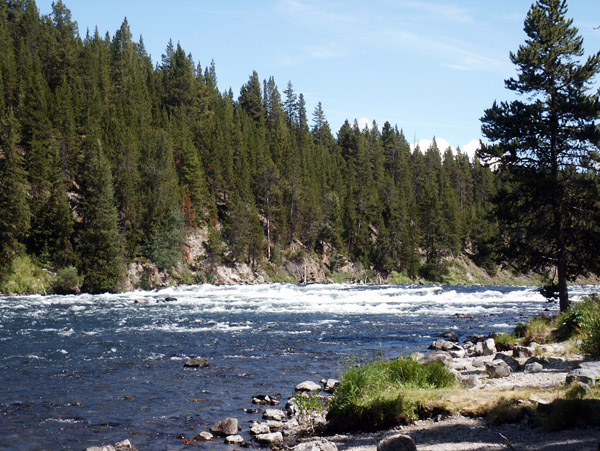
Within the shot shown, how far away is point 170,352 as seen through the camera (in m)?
19.3

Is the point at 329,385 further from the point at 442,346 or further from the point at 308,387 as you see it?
the point at 442,346

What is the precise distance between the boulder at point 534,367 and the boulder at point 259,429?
6547 millimetres

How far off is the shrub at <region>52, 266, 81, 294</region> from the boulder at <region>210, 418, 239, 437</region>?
38392 mm

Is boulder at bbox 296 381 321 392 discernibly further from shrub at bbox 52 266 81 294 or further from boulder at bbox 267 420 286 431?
shrub at bbox 52 266 81 294

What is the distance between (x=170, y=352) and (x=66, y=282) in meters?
29.6

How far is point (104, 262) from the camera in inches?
1861

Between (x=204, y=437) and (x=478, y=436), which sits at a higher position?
(x=478, y=436)

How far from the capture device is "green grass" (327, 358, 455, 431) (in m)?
9.33

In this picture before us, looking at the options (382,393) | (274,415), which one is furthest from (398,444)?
(274,415)

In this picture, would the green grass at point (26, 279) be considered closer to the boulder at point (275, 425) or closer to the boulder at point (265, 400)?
the boulder at point (265, 400)

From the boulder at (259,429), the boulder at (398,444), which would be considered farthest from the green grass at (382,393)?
the boulder at (398,444)

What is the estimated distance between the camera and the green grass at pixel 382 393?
30.6ft

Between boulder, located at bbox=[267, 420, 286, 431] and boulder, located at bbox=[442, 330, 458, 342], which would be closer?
boulder, located at bbox=[267, 420, 286, 431]

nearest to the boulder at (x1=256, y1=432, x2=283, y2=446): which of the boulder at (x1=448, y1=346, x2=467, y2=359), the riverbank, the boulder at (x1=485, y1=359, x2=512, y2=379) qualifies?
the riverbank
